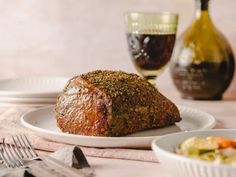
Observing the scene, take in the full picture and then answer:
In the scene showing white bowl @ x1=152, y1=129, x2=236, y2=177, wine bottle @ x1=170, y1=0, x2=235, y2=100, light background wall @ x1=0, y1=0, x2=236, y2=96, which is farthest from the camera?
light background wall @ x1=0, y1=0, x2=236, y2=96

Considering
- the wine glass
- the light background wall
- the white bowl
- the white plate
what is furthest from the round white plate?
the light background wall

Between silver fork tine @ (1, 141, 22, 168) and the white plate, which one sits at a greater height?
silver fork tine @ (1, 141, 22, 168)

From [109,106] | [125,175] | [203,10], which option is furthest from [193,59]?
[125,175]

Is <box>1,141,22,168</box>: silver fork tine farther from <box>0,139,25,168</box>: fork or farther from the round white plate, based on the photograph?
the round white plate

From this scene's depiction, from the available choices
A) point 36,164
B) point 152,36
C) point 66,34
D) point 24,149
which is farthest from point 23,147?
point 66,34

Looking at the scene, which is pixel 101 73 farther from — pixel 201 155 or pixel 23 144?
pixel 201 155
